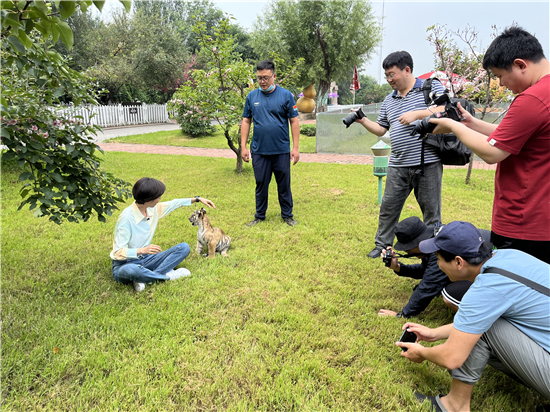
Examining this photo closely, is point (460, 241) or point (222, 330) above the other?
point (460, 241)

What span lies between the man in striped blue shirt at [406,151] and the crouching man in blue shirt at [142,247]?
227 cm

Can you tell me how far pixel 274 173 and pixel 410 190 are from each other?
6.50 feet

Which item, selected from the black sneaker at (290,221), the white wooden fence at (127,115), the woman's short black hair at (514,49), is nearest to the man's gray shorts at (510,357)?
the woman's short black hair at (514,49)

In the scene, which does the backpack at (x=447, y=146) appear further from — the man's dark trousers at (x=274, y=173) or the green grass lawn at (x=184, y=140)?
the green grass lawn at (x=184, y=140)

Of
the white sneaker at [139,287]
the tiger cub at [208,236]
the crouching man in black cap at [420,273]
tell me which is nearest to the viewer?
the crouching man in black cap at [420,273]

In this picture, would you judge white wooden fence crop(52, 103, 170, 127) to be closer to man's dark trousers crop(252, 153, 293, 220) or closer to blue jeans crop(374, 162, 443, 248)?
man's dark trousers crop(252, 153, 293, 220)

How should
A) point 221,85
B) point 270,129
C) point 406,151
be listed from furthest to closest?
point 221,85 < point 270,129 < point 406,151

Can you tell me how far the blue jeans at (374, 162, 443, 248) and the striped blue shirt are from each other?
0.27ft

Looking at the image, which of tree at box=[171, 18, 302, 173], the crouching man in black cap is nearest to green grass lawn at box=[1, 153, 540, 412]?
the crouching man in black cap

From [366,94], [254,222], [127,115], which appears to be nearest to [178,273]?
[254,222]

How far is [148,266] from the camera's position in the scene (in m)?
3.70

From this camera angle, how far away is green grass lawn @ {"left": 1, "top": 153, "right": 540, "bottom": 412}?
2209 millimetres

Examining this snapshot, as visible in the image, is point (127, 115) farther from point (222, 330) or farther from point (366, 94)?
point (366, 94)

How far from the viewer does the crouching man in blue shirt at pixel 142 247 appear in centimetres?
330
